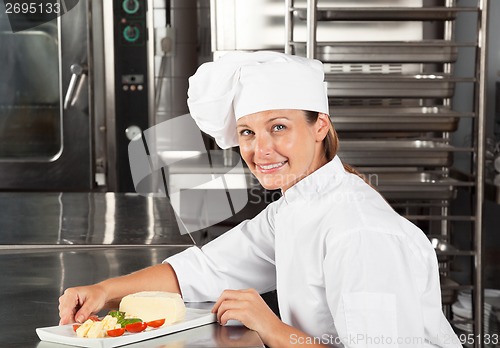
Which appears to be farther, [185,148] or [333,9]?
[185,148]

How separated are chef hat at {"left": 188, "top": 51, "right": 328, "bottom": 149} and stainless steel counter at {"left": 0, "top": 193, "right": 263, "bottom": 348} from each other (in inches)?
15.1

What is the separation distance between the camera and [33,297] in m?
1.58

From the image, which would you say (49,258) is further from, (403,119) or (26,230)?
(403,119)

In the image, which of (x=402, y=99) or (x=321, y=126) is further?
(x=402, y=99)

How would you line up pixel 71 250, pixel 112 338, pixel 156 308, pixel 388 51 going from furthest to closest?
1. pixel 388 51
2. pixel 71 250
3. pixel 156 308
4. pixel 112 338

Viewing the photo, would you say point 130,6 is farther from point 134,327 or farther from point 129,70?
point 134,327

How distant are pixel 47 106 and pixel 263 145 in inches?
111

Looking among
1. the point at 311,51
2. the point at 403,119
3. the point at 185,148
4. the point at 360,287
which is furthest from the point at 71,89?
the point at 360,287

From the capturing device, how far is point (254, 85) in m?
1.42

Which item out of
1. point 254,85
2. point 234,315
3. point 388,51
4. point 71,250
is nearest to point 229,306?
point 234,315

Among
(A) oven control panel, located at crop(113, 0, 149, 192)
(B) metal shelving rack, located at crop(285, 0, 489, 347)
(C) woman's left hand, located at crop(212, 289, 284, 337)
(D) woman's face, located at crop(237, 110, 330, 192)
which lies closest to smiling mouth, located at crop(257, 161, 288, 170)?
(D) woman's face, located at crop(237, 110, 330, 192)

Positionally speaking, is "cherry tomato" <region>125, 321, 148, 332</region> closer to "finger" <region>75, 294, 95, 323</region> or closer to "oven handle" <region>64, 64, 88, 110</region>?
"finger" <region>75, 294, 95, 323</region>

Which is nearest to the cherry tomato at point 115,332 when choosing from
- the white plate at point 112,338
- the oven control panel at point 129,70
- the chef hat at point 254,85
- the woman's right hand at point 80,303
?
the white plate at point 112,338

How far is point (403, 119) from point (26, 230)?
1.53 m
